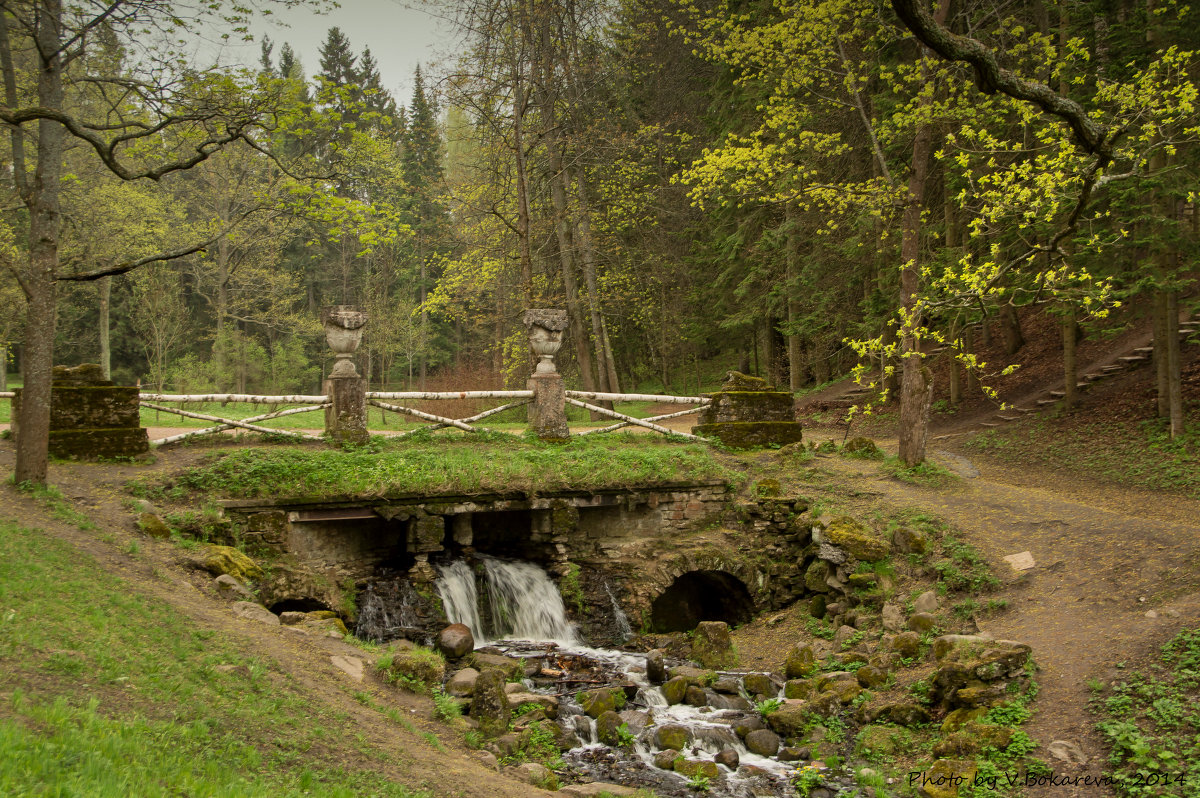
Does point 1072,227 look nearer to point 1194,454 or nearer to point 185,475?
point 1194,454

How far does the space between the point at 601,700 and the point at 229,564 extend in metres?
4.15

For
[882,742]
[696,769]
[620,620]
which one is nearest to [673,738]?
[696,769]

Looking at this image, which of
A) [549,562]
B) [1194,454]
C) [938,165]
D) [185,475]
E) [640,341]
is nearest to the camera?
[185,475]

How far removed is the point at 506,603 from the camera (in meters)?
10.4

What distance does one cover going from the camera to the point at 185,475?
30.8 feet

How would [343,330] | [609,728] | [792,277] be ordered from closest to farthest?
[609,728] < [343,330] < [792,277]

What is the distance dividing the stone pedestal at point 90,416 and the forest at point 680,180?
4.86 feet

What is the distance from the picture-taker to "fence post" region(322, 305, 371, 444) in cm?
1100

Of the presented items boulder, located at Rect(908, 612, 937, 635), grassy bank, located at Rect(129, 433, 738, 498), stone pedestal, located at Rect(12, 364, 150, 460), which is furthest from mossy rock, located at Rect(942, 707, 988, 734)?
stone pedestal, located at Rect(12, 364, 150, 460)

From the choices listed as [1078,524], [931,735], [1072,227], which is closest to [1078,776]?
[931,735]

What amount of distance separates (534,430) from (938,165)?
35.7ft

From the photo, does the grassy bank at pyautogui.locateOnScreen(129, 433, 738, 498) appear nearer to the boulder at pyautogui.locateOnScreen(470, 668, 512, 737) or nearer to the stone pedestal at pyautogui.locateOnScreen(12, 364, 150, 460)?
the stone pedestal at pyautogui.locateOnScreen(12, 364, 150, 460)

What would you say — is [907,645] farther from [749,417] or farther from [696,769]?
[749,417]

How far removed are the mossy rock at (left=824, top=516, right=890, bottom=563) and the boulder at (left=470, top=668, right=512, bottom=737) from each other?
490 centimetres
